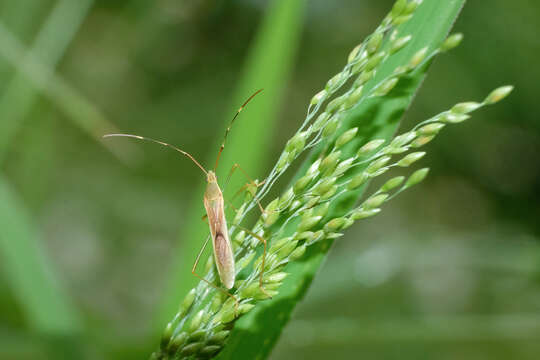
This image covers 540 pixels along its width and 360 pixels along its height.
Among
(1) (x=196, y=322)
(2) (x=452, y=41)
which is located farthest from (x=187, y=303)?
(2) (x=452, y=41)

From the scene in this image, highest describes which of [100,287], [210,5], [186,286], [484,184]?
[210,5]

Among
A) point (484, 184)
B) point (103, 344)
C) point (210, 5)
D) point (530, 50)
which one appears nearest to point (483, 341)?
point (484, 184)

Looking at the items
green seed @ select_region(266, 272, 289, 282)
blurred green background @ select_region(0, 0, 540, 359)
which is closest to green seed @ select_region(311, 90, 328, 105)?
green seed @ select_region(266, 272, 289, 282)

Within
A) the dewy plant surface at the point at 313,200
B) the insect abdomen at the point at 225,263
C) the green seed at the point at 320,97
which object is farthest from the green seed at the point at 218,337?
the green seed at the point at 320,97

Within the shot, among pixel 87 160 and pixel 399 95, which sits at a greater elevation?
pixel 87 160

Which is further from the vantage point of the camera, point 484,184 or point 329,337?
point 484,184

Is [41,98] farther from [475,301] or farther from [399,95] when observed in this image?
[475,301]
